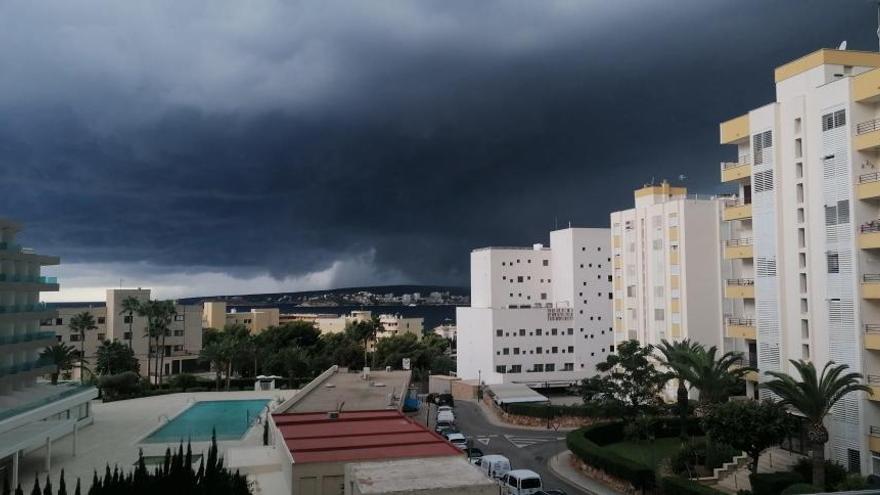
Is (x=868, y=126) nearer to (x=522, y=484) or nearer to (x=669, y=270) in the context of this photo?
(x=522, y=484)

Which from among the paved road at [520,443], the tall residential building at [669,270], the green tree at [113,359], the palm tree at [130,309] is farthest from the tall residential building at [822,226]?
the palm tree at [130,309]

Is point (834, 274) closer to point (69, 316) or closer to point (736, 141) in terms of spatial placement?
point (736, 141)

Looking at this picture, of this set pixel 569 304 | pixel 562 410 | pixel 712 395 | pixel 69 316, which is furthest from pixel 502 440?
pixel 69 316

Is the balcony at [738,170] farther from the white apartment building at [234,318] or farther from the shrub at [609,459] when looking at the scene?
the white apartment building at [234,318]

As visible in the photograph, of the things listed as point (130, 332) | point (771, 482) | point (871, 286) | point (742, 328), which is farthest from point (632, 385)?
point (130, 332)

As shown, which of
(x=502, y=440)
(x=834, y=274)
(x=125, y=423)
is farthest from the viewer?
(x=125, y=423)

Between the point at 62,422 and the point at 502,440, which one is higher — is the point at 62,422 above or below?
above

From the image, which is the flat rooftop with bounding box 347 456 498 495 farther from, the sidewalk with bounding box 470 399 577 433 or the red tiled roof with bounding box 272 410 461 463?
the sidewalk with bounding box 470 399 577 433
